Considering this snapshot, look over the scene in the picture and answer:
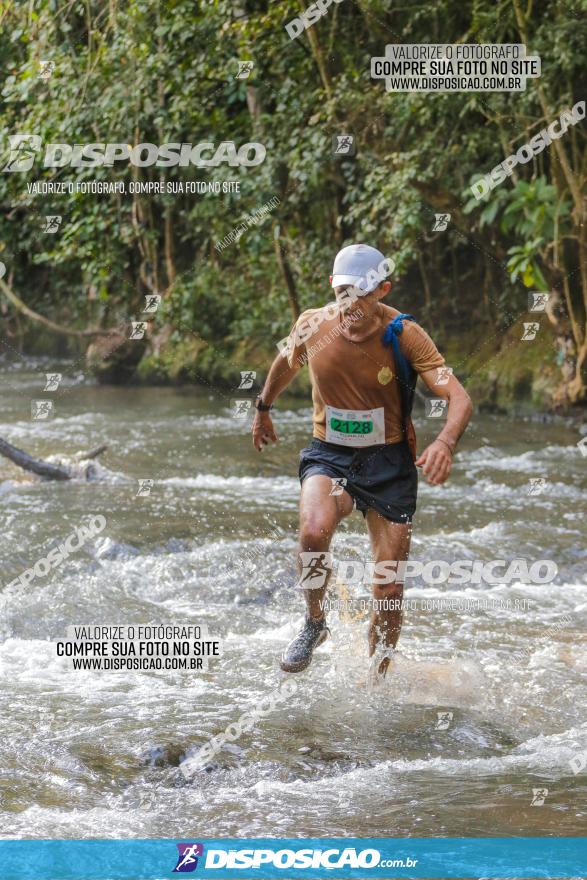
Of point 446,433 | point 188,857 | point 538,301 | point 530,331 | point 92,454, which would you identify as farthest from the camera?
point 530,331

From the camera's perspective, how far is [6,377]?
58.1ft

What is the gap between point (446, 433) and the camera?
15.1 ft

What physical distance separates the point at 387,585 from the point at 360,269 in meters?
1.32

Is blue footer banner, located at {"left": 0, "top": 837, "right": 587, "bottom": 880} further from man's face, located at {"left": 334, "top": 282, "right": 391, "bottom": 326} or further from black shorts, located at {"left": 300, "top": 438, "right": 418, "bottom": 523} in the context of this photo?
man's face, located at {"left": 334, "top": 282, "right": 391, "bottom": 326}

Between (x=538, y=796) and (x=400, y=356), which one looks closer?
(x=538, y=796)

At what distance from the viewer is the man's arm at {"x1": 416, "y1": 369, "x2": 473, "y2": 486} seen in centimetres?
446

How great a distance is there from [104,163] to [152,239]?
195 centimetres

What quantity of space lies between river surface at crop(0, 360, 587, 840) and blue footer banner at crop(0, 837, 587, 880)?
110 mm

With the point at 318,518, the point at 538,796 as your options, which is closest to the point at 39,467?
the point at 318,518

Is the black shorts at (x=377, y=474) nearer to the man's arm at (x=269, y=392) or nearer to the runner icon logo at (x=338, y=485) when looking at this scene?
the runner icon logo at (x=338, y=485)

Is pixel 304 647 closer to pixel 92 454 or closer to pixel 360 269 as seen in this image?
pixel 360 269

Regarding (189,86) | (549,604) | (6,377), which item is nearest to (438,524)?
(549,604)

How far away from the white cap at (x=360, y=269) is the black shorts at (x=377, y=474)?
70cm

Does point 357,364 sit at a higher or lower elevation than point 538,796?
higher
